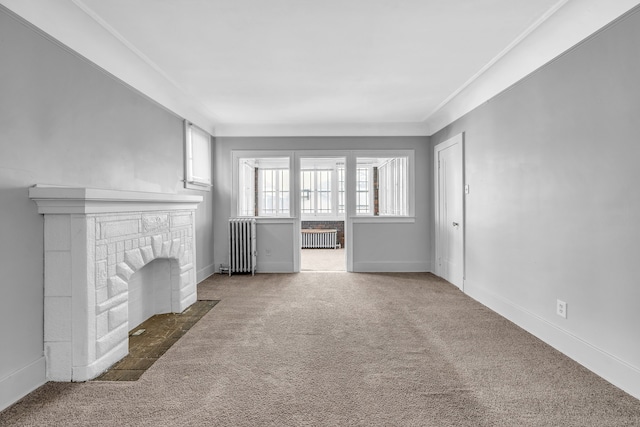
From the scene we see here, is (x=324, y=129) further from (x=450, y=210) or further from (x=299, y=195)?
(x=450, y=210)

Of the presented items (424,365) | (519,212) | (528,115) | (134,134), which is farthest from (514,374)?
(134,134)

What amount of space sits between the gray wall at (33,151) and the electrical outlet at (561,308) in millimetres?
3703

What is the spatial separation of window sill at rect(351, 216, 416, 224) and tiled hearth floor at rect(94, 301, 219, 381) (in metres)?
2.78

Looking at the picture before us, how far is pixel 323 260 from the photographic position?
23.9 ft

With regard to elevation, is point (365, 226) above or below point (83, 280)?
above

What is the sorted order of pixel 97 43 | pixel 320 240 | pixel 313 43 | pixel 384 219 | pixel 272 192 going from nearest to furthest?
pixel 97 43 → pixel 313 43 → pixel 384 219 → pixel 272 192 → pixel 320 240

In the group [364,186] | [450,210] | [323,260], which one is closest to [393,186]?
[450,210]

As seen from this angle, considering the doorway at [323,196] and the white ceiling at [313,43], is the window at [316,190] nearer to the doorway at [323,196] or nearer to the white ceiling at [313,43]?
the doorway at [323,196]

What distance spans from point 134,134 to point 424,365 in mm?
3285

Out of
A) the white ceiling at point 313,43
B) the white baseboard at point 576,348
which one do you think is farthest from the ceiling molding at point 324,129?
the white baseboard at point 576,348

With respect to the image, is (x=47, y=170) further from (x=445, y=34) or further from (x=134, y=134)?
(x=445, y=34)

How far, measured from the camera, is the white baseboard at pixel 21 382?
76.2 inches

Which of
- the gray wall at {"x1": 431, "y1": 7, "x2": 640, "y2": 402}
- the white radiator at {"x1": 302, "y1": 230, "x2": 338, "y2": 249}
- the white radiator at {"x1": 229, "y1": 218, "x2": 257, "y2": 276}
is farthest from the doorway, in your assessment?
the gray wall at {"x1": 431, "y1": 7, "x2": 640, "y2": 402}

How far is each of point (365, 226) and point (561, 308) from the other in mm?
3394
